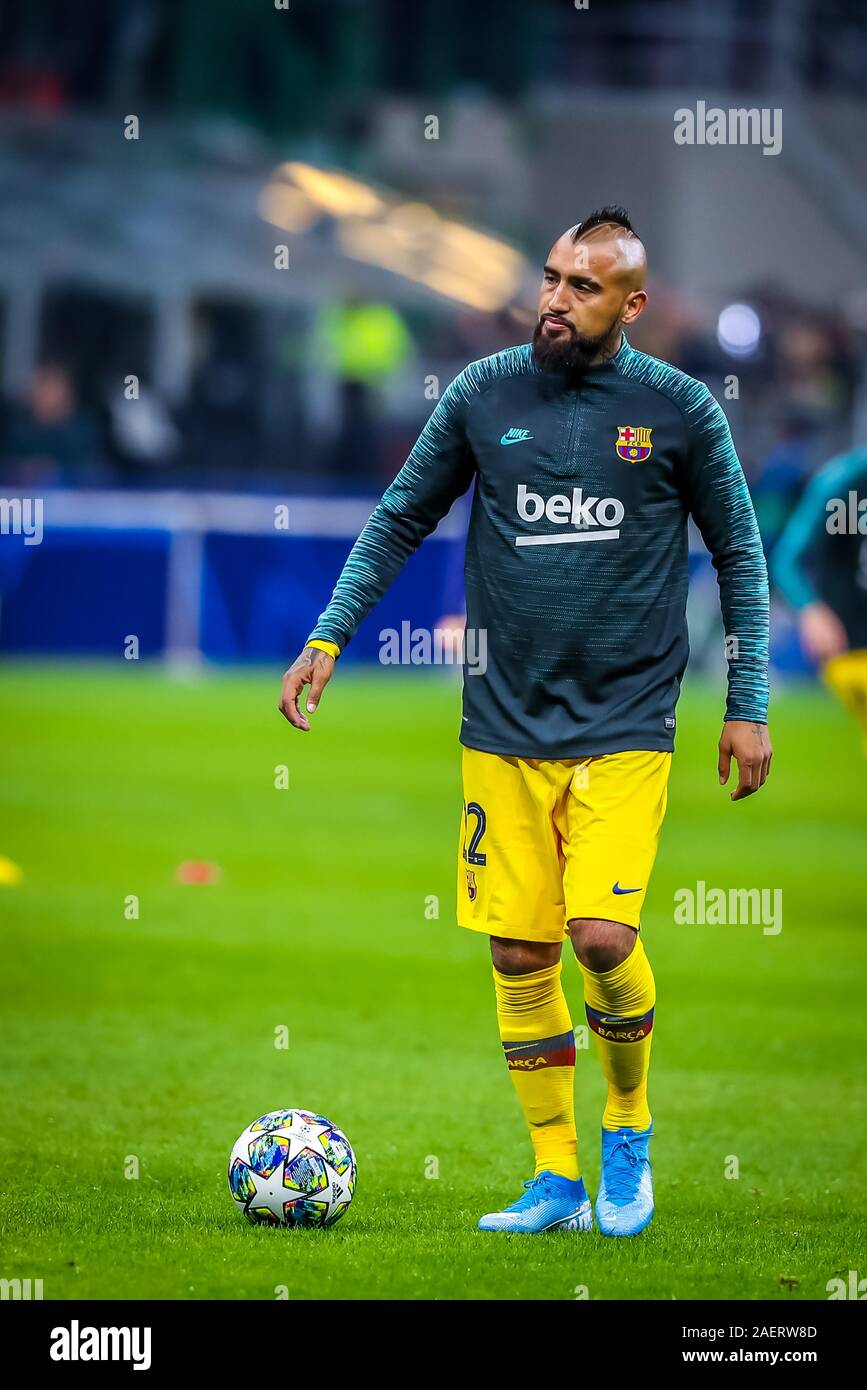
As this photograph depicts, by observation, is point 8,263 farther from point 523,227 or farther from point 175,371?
point 523,227

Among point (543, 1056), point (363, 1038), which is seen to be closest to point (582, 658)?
point (543, 1056)

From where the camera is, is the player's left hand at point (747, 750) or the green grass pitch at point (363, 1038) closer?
the green grass pitch at point (363, 1038)

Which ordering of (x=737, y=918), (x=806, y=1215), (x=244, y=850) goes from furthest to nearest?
(x=244, y=850), (x=737, y=918), (x=806, y=1215)

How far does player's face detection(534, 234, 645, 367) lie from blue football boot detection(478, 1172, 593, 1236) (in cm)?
207

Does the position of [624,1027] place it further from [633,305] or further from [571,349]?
[633,305]

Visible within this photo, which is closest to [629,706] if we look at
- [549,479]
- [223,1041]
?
[549,479]

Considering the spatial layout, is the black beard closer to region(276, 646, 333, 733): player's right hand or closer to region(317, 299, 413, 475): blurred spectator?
region(276, 646, 333, 733): player's right hand

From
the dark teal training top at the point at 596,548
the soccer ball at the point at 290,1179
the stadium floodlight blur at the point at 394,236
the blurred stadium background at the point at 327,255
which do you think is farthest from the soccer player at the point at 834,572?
the stadium floodlight blur at the point at 394,236

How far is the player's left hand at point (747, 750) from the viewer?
557 cm

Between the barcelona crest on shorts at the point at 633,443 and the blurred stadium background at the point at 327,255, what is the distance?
1501 cm

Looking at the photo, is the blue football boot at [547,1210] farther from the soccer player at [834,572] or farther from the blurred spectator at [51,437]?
the blurred spectator at [51,437]

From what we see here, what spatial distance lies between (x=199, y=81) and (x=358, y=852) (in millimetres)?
18516

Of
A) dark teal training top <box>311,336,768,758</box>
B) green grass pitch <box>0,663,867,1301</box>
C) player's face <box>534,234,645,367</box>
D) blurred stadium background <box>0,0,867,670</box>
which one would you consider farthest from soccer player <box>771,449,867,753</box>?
blurred stadium background <box>0,0,867,670</box>

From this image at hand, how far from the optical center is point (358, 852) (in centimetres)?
1270
